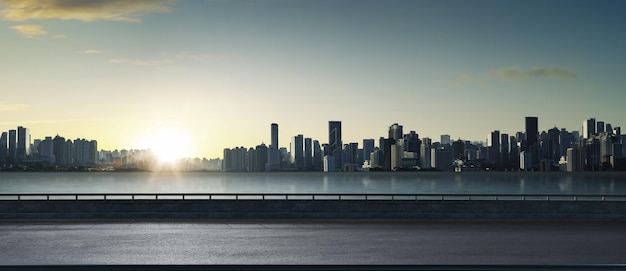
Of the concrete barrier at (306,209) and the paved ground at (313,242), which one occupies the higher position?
the concrete barrier at (306,209)

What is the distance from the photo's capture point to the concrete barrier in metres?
34.3

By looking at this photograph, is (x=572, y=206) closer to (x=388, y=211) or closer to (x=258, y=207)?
(x=388, y=211)

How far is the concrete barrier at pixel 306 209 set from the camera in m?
34.3

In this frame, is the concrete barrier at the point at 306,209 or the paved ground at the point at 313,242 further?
the concrete barrier at the point at 306,209

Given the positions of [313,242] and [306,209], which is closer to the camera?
[313,242]

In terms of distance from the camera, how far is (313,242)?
24359mm

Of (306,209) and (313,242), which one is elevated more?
(306,209)

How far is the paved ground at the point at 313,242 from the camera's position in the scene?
19562 mm

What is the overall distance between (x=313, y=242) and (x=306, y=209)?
10.9m

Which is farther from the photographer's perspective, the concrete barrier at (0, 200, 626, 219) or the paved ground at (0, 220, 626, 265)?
the concrete barrier at (0, 200, 626, 219)

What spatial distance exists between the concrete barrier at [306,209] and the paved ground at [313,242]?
1002 mm

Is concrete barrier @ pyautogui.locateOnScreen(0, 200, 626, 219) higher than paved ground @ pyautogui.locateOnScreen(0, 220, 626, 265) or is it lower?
higher

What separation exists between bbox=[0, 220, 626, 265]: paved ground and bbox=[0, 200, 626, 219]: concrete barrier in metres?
1.00

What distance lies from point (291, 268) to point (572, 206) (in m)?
34.0
